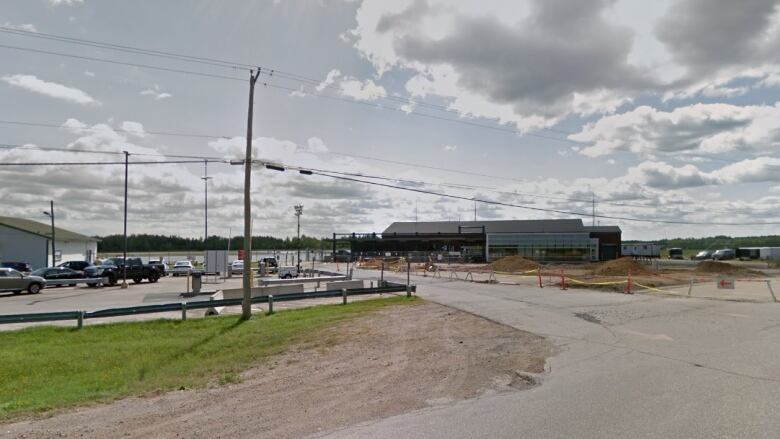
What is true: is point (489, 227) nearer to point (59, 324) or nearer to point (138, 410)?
point (59, 324)

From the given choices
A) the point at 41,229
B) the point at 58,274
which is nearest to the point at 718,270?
the point at 58,274

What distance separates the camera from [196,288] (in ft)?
93.9

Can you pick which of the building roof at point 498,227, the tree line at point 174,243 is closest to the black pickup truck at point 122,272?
the building roof at point 498,227

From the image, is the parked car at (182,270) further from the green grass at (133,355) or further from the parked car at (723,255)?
the parked car at (723,255)

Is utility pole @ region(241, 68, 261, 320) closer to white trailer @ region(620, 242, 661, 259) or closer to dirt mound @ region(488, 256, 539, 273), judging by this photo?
dirt mound @ region(488, 256, 539, 273)

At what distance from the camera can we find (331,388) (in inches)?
342

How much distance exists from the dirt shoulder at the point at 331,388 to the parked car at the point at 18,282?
2796 centimetres

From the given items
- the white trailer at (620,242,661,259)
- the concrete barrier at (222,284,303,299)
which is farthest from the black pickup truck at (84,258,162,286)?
the white trailer at (620,242,661,259)

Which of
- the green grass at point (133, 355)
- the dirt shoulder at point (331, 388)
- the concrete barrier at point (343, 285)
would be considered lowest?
the green grass at point (133, 355)

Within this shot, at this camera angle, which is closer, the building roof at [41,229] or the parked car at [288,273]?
the parked car at [288,273]

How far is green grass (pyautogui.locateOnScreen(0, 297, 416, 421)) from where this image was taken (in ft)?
30.2

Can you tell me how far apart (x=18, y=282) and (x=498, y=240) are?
62187 mm

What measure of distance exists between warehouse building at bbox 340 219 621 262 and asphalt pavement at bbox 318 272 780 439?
59986mm

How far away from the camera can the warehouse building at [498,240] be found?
74750 millimetres
